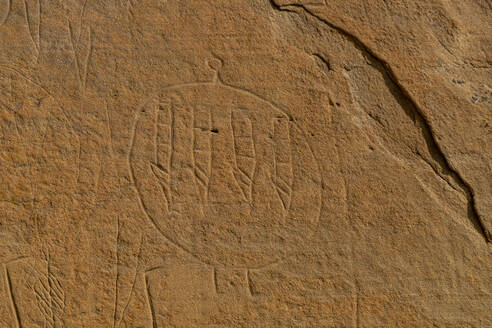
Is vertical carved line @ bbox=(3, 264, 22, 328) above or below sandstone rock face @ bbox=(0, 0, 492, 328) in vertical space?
below

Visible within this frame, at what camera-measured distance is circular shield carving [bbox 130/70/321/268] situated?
196cm

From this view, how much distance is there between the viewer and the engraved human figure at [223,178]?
6.44 feet

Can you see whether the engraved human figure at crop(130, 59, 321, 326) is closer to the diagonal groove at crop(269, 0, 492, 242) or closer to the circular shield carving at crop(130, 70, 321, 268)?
the circular shield carving at crop(130, 70, 321, 268)

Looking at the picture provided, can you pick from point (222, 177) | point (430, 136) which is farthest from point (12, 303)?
point (430, 136)

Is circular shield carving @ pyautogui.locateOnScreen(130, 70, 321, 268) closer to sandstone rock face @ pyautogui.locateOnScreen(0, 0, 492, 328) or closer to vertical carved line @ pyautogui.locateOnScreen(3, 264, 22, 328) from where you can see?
sandstone rock face @ pyautogui.locateOnScreen(0, 0, 492, 328)

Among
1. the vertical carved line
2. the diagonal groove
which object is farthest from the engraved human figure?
the vertical carved line

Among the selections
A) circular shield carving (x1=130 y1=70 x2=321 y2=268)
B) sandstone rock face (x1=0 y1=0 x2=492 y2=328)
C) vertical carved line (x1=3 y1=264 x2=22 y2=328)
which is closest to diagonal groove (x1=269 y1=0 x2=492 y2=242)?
sandstone rock face (x1=0 y1=0 x2=492 y2=328)

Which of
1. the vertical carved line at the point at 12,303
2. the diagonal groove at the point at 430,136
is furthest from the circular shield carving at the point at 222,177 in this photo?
the vertical carved line at the point at 12,303

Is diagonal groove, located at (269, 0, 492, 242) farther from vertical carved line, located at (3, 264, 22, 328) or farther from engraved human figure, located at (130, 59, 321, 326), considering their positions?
vertical carved line, located at (3, 264, 22, 328)

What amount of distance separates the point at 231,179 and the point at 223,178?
28 millimetres

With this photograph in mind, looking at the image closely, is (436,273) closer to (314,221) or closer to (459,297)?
(459,297)

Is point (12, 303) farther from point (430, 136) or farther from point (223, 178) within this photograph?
point (430, 136)

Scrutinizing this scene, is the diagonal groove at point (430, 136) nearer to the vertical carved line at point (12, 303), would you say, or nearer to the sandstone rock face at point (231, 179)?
the sandstone rock face at point (231, 179)

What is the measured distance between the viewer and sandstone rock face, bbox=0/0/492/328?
1.97m
